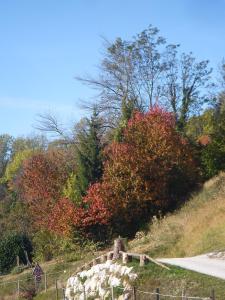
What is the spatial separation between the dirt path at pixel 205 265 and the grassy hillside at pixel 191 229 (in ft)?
6.87

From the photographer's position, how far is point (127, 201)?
39.9 m

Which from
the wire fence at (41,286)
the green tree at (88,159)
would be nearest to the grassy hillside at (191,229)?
the wire fence at (41,286)

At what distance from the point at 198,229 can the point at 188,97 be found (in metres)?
29.7

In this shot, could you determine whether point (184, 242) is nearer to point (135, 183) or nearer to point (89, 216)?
point (135, 183)

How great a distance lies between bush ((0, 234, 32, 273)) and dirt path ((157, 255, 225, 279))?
22.1 meters

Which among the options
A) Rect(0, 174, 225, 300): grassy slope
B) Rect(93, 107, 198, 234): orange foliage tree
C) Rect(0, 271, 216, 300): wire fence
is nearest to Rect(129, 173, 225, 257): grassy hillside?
Rect(0, 174, 225, 300): grassy slope

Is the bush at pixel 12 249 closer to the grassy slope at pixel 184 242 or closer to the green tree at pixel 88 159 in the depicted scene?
the grassy slope at pixel 184 242

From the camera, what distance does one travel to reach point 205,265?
23922 millimetres

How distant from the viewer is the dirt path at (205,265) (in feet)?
71.8

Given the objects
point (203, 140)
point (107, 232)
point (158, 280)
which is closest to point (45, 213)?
point (107, 232)

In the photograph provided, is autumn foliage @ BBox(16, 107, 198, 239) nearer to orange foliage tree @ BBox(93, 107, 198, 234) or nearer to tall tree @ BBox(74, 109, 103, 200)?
orange foliage tree @ BBox(93, 107, 198, 234)

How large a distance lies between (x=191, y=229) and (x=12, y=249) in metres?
18.5

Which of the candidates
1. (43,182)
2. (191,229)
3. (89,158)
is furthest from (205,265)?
(43,182)

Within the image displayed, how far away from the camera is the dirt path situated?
2188 cm
